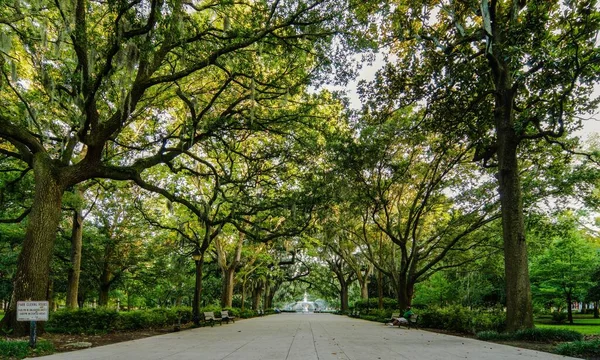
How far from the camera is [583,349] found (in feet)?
23.1

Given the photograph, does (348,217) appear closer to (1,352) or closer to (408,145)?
(408,145)

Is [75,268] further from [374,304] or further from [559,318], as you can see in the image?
[559,318]

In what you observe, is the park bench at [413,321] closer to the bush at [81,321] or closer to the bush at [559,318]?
the bush at [81,321]

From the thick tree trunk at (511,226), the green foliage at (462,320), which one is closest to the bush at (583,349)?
the thick tree trunk at (511,226)

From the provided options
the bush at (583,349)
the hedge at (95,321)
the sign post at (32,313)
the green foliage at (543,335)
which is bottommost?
the hedge at (95,321)

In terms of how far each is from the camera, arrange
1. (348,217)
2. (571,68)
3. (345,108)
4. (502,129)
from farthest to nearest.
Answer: (348,217) < (345,108) < (502,129) < (571,68)

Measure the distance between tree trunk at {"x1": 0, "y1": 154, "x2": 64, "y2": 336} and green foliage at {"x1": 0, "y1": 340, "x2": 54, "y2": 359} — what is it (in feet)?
6.13

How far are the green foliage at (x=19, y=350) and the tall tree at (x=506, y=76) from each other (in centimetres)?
1122

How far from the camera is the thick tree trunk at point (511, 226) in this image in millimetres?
10203

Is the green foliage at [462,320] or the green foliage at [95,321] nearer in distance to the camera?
the green foliage at [462,320]

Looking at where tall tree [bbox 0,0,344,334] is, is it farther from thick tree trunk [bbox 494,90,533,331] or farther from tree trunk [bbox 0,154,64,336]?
thick tree trunk [bbox 494,90,533,331]

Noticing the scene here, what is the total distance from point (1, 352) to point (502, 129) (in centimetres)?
1346

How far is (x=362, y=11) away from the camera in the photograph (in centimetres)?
1080

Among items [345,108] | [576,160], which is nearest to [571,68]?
[345,108]
